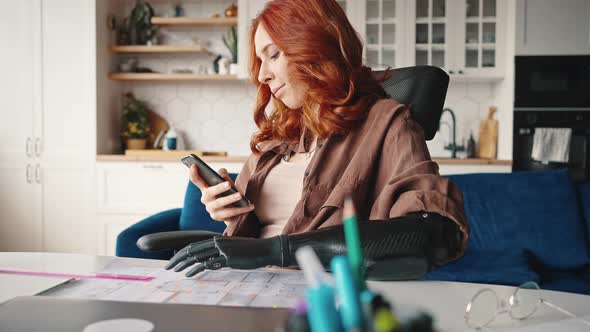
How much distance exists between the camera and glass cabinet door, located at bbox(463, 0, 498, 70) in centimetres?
361

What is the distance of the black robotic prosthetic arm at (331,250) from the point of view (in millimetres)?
762

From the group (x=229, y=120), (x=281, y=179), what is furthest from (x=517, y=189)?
(x=229, y=120)

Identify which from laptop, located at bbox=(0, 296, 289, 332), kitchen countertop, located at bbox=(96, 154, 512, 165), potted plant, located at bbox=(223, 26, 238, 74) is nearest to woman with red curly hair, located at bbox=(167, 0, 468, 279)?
laptop, located at bbox=(0, 296, 289, 332)

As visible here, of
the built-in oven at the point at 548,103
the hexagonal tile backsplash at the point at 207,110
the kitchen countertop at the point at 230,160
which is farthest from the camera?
the hexagonal tile backsplash at the point at 207,110

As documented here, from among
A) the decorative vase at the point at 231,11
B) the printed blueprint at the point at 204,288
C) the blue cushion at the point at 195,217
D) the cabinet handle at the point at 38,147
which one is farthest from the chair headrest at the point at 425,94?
the cabinet handle at the point at 38,147

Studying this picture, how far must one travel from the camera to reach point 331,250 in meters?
A: 0.78

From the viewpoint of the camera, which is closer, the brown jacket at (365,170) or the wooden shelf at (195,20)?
the brown jacket at (365,170)

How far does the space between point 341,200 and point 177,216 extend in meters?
1.37

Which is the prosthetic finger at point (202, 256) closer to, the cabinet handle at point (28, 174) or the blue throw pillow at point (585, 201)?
the blue throw pillow at point (585, 201)

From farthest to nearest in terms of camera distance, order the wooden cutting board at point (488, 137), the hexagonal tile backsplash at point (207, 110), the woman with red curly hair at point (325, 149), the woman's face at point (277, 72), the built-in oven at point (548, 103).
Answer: the hexagonal tile backsplash at point (207, 110) → the wooden cutting board at point (488, 137) → the built-in oven at point (548, 103) → the woman's face at point (277, 72) → the woman with red curly hair at point (325, 149)

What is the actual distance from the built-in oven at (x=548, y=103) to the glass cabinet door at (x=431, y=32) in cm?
52

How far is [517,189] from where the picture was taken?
226cm

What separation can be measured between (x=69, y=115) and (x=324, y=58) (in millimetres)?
2937

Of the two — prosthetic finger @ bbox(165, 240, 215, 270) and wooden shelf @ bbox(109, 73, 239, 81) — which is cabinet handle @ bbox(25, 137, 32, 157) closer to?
wooden shelf @ bbox(109, 73, 239, 81)
